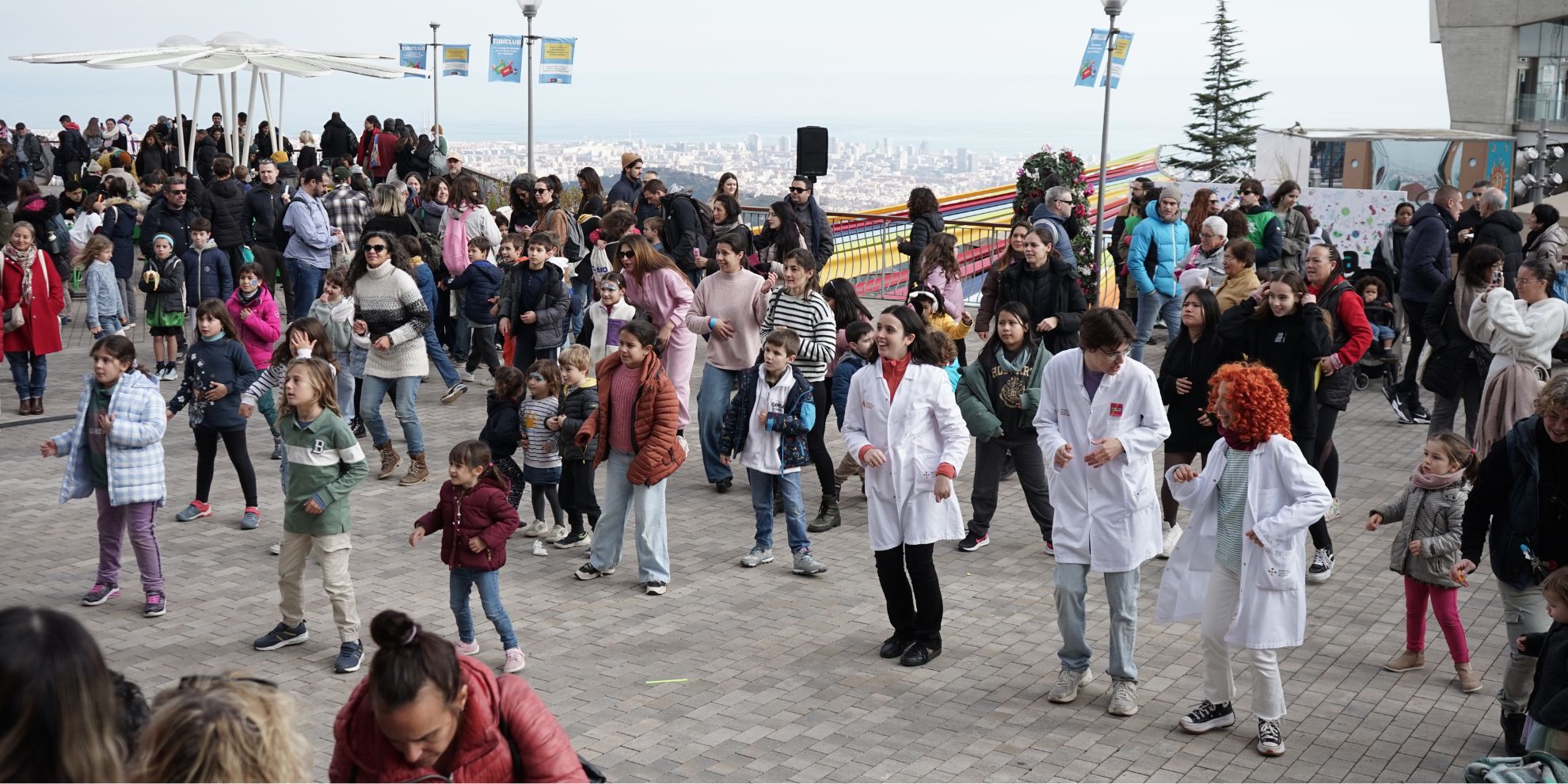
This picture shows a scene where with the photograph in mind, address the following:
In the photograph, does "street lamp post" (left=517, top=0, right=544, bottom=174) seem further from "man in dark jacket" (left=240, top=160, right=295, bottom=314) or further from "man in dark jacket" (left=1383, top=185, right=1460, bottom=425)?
"man in dark jacket" (left=1383, top=185, right=1460, bottom=425)

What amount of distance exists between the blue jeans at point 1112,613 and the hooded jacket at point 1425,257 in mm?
7869

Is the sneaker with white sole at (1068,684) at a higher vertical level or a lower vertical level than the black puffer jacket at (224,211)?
lower

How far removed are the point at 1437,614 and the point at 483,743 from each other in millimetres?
5360

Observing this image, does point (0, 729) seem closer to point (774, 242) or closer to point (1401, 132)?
point (774, 242)

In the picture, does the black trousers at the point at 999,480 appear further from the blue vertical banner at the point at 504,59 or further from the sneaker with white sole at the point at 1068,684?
the blue vertical banner at the point at 504,59

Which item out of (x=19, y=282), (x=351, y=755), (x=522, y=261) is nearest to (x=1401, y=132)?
(x=522, y=261)

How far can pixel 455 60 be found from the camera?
2923cm

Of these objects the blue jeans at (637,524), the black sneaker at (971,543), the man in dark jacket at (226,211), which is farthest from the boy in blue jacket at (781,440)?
the man in dark jacket at (226,211)

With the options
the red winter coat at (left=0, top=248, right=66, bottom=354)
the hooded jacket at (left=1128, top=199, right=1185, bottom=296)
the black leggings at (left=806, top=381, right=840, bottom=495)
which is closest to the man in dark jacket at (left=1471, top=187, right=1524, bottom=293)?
the hooded jacket at (left=1128, top=199, right=1185, bottom=296)

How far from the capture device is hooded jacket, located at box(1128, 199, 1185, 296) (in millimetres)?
13414

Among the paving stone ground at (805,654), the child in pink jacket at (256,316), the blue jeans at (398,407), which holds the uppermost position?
the child in pink jacket at (256,316)

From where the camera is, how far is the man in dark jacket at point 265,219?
16.1 metres

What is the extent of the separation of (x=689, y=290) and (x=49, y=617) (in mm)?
8344

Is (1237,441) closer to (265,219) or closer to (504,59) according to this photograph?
(265,219)
